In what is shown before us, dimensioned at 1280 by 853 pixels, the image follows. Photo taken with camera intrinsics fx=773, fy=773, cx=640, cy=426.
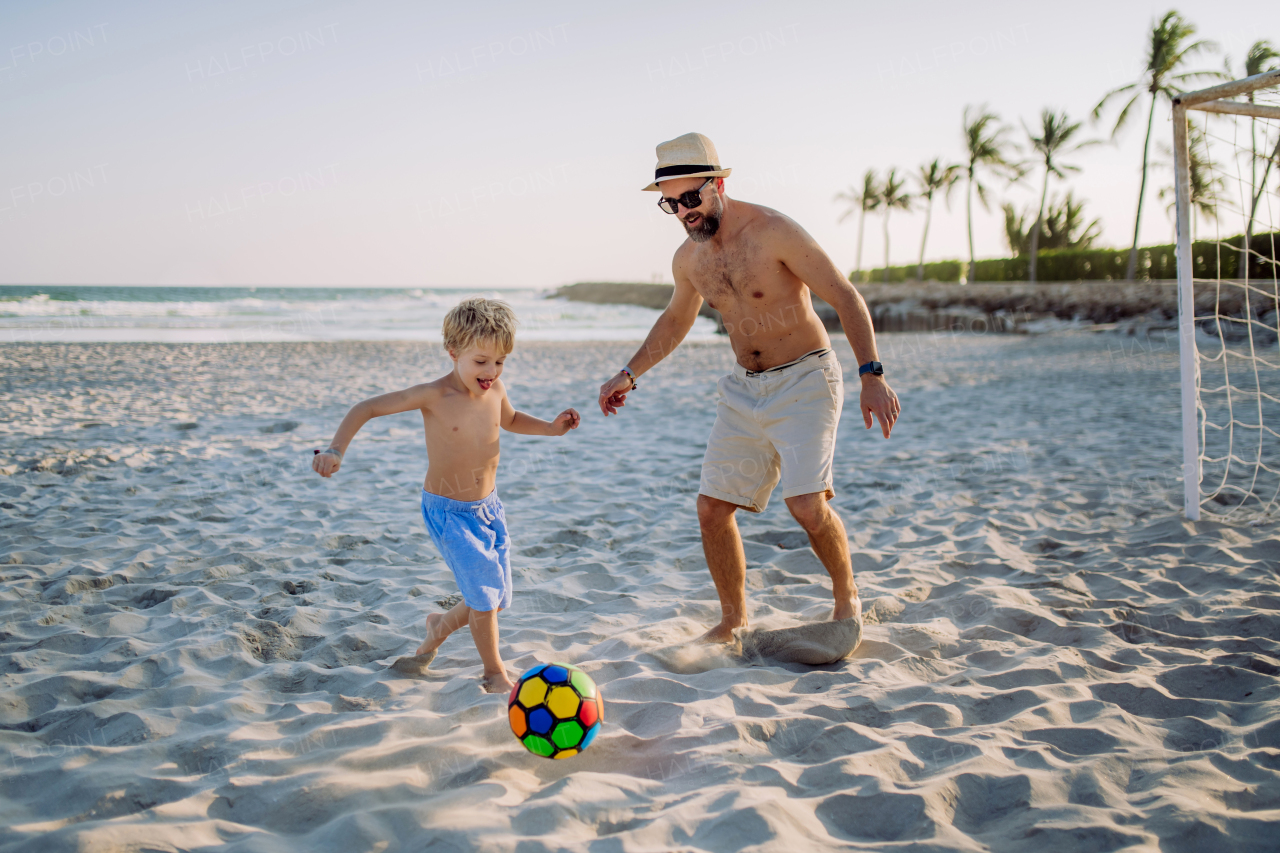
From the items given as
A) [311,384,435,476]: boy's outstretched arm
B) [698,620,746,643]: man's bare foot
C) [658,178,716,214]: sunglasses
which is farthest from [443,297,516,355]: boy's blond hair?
[698,620,746,643]: man's bare foot

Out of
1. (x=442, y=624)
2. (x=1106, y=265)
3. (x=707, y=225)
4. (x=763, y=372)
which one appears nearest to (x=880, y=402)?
(x=763, y=372)

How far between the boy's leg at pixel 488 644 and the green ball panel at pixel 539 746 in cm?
54

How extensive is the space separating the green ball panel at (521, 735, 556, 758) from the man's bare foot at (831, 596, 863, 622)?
1347mm

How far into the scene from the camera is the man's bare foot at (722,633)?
319 cm

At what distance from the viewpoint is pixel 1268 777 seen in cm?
212

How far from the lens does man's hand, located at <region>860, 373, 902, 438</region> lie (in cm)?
287

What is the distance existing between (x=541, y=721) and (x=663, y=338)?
6.04ft

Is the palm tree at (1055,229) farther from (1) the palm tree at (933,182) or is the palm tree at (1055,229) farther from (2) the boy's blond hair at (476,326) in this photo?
(2) the boy's blond hair at (476,326)

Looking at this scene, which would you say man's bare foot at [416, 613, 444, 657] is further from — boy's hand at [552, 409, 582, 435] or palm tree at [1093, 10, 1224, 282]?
palm tree at [1093, 10, 1224, 282]

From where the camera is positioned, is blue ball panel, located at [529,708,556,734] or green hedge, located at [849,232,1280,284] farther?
green hedge, located at [849,232,1280,284]

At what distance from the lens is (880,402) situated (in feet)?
9.45

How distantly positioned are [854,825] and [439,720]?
1303 mm

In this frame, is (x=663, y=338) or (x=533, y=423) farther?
(x=663, y=338)

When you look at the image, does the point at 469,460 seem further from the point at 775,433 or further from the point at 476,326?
the point at 775,433
